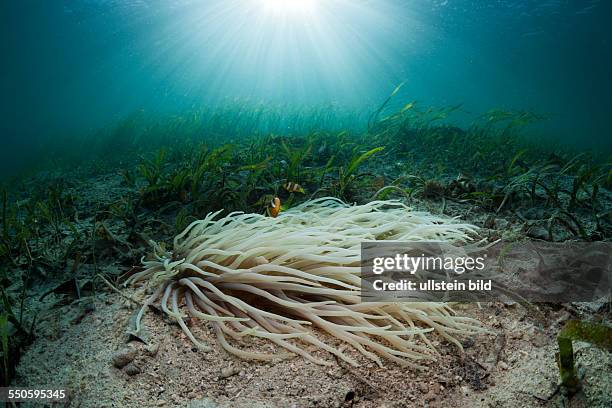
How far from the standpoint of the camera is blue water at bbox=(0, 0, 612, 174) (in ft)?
105

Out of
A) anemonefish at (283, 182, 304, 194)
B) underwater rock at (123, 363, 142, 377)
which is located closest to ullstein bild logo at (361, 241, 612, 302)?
Answer: underwater rock at (123, 363, 142, 377)

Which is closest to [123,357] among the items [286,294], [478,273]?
[286,294]

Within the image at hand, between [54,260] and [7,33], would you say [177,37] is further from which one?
[54,260]

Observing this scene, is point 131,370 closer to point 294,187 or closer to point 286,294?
point 286,294

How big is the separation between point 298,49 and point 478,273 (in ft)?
245

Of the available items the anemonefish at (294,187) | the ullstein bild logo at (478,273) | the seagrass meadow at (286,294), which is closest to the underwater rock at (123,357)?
the seagrass meadow at (286,294)

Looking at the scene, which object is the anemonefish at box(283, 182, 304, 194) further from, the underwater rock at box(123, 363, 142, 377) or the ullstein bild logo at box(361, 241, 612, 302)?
the underwater rock at box(123, 363, 142, 377)

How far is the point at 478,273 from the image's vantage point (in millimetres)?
2299

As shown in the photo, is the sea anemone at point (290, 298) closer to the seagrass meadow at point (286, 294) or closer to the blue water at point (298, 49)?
the seagrass meadow at point (286, 294)

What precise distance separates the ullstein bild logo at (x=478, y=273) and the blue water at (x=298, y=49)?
9.52 metres

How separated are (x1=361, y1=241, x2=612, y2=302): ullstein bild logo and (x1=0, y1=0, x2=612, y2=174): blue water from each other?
9.52 meters

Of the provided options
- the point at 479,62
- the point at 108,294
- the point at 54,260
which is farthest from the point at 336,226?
the point at 479,62

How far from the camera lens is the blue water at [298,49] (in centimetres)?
3195

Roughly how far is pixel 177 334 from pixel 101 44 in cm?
5564
